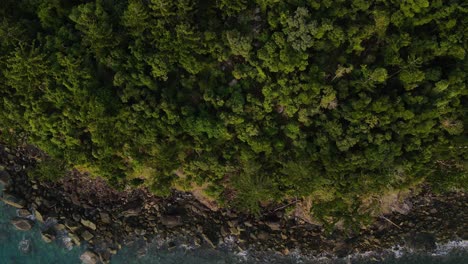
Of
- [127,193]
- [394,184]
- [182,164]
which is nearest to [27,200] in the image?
[127,193]

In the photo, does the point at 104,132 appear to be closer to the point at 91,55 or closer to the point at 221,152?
the point at 91,55

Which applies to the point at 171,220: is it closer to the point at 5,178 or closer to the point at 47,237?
the point at 47,237

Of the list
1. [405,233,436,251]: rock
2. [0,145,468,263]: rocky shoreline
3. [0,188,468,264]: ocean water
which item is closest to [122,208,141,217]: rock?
[0,145,468,263]: rocky shoreline

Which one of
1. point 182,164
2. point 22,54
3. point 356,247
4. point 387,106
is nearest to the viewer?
point 387,106

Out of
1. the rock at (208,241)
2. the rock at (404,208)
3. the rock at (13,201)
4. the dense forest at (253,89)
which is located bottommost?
the rock at (208,241)

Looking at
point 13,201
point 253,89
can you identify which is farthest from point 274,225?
point 13,201

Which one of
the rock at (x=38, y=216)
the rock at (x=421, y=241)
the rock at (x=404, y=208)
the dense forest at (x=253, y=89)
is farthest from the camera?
the rock at (x=38, y=216)

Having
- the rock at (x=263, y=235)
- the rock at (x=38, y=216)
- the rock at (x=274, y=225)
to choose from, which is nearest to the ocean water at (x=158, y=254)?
the rock at (x=38, y=216)

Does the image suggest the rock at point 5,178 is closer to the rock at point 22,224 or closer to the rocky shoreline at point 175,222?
the rocky shoreline at point 175,222
